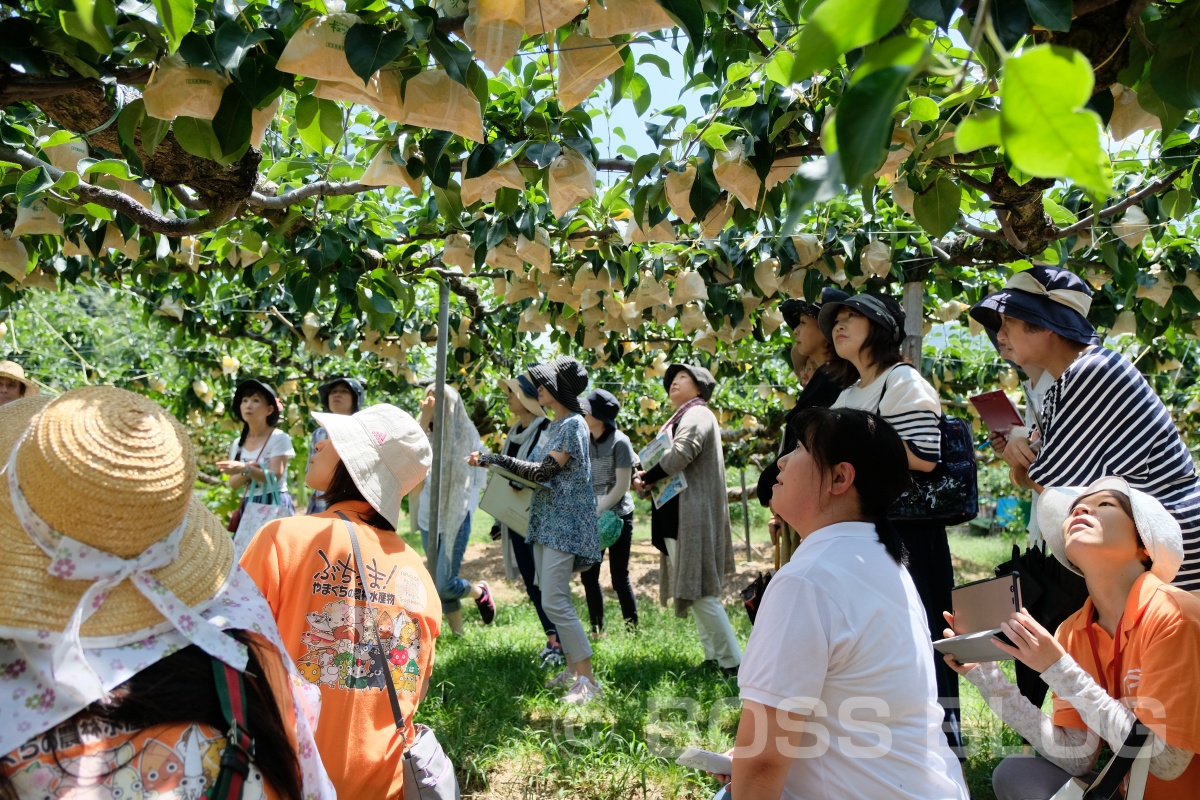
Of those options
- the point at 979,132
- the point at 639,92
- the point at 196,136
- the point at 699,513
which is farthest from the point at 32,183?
the point at 699,513

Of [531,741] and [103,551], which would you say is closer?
[103,551]

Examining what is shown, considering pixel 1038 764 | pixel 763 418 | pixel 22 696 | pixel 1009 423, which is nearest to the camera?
pixel 22 696

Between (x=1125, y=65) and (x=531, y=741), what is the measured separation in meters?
2.70

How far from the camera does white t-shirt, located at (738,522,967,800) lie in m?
1.35

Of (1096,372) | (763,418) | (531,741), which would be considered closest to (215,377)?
(763,418)

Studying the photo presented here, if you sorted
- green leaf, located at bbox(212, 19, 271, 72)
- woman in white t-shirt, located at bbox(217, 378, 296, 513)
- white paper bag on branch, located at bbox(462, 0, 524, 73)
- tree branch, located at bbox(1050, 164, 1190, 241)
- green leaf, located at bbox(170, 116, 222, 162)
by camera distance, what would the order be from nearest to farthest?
1. white paper bag on branch, located at bbox(462, 0, 524, 73)
2. green leaf, located at bbox(212, 19, 271, 72)
3. green leaf, located at bbox(170, 116, 222, 162)
4. tree branch, located at bbox(1050, 164, 1190, 241)
5. woman in white t-shirt, located at bbox(217, 378, 296, 513)

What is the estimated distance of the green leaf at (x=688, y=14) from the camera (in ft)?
4.17

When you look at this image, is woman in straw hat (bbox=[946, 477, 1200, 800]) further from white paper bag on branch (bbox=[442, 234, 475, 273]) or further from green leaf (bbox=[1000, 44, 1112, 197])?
white paper bag on branch (bbox=[442, 234, 475, 273])

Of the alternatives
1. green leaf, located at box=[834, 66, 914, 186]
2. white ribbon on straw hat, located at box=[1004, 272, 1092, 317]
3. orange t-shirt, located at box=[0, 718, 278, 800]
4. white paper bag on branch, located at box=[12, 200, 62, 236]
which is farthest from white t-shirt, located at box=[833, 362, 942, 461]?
white paper bag on branch, located at box=[12, 200, 62, 236]

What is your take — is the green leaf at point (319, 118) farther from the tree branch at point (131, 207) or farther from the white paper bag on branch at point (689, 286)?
the white paper bag on branch at point (689, 286)

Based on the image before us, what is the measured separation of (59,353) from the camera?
9.95 meters

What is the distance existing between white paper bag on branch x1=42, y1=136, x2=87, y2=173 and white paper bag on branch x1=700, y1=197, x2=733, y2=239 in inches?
63.4

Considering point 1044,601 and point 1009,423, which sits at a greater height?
point 1009,423

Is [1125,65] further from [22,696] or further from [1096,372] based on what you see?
[22,696]
